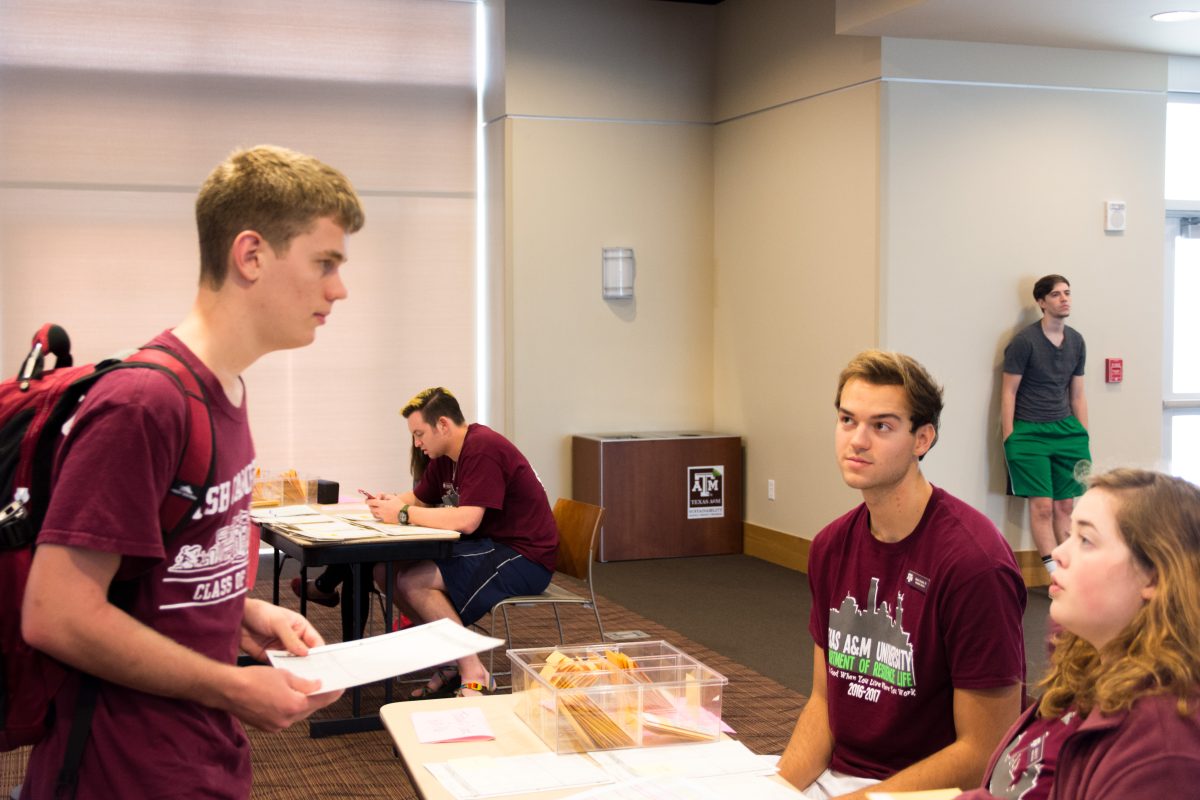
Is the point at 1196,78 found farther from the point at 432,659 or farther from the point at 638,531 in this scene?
the point at 432,659

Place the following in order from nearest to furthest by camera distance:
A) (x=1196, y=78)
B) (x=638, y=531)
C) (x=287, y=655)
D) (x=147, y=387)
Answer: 1. (x=147, y=387)
2. (x=287, y=655)
3. (x=1196, y=78)
4. (x=638, y=531)

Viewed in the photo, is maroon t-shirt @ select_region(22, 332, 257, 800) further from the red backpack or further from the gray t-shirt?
the gray t-shirt

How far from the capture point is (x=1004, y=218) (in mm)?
6750

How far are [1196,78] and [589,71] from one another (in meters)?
3.78

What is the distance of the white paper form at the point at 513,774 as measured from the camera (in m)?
1.82

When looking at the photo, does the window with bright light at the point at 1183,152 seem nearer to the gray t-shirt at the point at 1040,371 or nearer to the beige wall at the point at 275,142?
the gray t-shirt at the point at 1040,371

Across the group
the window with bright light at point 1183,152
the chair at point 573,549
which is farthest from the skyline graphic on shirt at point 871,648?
the window with bright light at point 1183,152

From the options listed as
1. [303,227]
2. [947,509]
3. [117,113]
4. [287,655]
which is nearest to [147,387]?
[303,227]

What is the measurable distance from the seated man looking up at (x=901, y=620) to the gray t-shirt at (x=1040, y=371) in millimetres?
Answer: 4472

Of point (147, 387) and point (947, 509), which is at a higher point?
point (147, 387)

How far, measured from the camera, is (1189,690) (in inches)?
57.1

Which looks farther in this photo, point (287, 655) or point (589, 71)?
point (589, 71)

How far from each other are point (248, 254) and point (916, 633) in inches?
53.6

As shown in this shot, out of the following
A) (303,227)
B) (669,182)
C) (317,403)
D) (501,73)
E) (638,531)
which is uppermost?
(501,73)
